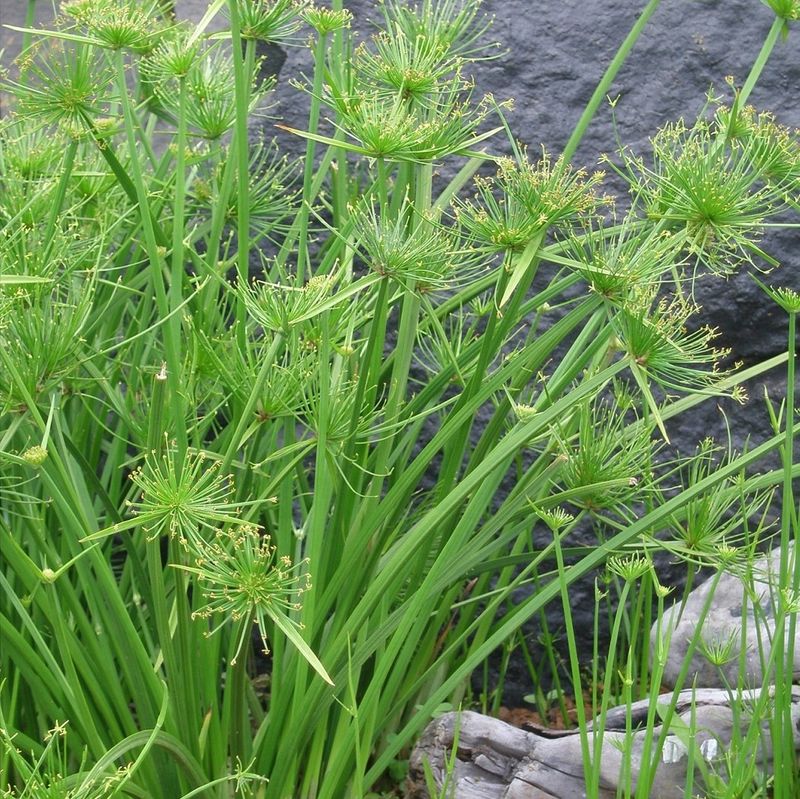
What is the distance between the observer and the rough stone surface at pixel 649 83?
2.25 metres

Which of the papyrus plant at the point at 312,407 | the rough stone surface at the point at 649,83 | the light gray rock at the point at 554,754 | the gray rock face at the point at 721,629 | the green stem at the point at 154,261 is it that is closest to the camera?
the papyrus plant at the point at 312,407

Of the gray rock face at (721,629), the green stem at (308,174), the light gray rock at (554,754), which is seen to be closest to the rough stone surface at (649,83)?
the gray rock face at (721,629)

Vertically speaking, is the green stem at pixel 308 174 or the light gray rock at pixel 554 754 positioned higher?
the green stem at pixel 308 174

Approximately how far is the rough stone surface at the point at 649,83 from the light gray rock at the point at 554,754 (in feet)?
2.08

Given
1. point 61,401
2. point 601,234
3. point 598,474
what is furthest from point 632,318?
point 61,401

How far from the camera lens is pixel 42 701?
4.87ft

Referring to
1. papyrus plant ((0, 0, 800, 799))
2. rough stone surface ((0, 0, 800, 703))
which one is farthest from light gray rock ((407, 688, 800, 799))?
rough stone surface ((0, 0, 800, 703))

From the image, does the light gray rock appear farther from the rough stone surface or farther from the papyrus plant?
the rough stone surface

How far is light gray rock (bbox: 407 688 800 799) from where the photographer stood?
154 centimetres

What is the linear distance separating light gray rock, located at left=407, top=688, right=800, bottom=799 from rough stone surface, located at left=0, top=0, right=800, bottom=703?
0.63m

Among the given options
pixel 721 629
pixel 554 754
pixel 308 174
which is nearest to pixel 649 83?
pixel 308 174

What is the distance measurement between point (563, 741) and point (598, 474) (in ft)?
1.38

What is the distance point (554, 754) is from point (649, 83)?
147cm

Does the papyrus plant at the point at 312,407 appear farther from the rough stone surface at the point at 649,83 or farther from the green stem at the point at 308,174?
the rough stone surface at the point at 649,83
